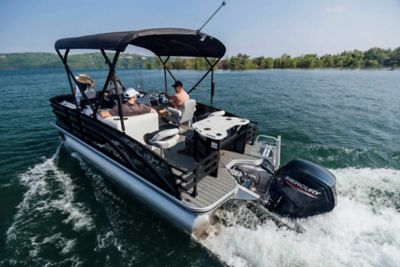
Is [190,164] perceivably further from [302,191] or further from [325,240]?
[325,240]

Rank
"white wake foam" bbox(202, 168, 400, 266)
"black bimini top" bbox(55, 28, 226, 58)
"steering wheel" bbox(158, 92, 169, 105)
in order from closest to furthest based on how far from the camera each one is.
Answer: "white wake foam" bbox(202, 168, 400, 266) < "black bimini top" bbox(55, 28, 226, 58) < "steering wheel" bbox(158, 92, 169, 105)

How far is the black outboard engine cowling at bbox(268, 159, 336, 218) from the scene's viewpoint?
3588mm

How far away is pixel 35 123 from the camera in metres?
10.8

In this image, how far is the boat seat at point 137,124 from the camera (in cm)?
486

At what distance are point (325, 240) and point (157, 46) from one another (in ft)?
23.9

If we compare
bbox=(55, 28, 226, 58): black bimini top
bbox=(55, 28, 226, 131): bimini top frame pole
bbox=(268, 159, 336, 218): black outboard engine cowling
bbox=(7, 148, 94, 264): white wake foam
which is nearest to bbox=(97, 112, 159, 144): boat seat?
bbox=(55, 28, 226, 131): bimini top frame pole

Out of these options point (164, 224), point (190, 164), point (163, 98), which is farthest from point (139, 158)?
point (163, 98)

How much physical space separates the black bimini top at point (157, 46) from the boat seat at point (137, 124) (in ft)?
5.11

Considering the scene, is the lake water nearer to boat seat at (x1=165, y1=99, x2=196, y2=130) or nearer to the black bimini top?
boat seat at (x1=165, y1=99, x2=196, y2=130)

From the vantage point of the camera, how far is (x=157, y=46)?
767cm

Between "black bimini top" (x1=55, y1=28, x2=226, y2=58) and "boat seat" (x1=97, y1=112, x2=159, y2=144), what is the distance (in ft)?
5.11

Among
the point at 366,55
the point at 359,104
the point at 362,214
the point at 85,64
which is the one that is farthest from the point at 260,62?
the point at 85,64

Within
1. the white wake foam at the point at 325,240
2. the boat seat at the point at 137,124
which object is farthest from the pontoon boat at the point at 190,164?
the white wake foam at the point at 325,240

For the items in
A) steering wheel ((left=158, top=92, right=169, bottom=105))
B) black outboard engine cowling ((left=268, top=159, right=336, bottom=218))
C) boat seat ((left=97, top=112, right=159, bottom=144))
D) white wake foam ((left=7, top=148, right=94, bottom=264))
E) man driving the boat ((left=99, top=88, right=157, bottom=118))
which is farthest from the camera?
steering wheel ((left=158, top=92, right=169, bottom=105))
